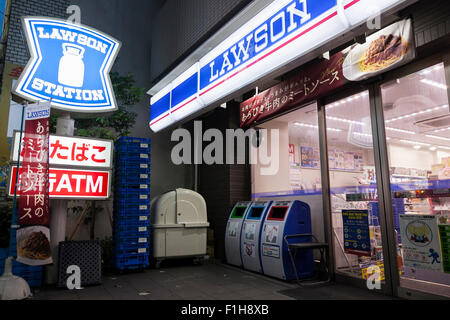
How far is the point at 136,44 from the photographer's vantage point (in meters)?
8.21

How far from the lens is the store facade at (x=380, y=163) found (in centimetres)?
346

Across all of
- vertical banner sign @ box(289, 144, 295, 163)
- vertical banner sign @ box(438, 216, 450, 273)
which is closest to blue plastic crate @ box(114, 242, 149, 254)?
vertical banner sign @ box(289, 144, 295, 163)

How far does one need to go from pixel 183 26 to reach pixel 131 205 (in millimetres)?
3721

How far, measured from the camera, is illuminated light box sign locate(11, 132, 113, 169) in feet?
14.3

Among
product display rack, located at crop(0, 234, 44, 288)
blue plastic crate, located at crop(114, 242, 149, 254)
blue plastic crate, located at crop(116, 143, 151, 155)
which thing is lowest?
product display rack, located at crop(0, 234, 44, 288)

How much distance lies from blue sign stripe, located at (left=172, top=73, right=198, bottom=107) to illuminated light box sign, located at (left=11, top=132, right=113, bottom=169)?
125 cm

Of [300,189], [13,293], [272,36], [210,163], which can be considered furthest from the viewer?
[210,163]

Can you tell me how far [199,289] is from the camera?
13.9 feet

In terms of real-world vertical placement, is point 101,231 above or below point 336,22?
below

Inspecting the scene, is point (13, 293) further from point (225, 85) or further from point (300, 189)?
point (300, 189)

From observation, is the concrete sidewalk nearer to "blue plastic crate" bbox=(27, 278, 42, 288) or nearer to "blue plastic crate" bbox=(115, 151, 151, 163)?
"blue plastic crate" bbox=(27, 278, 42, 288)

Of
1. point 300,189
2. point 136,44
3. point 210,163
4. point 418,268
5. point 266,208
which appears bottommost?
point 418,268
